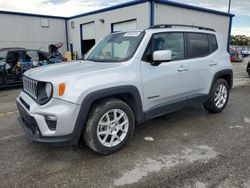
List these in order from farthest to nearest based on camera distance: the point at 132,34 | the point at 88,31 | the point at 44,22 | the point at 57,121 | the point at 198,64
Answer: the point at 44,22 < the point at 88,31 < the point at 198,64 < the point at 132,34 < the point at 57,121

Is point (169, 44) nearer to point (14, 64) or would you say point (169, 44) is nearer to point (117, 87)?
point (117, 87)

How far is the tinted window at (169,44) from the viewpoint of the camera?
11.5 ft

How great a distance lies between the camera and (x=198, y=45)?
432 centimetres

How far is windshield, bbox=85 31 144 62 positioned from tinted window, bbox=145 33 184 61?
24 cm

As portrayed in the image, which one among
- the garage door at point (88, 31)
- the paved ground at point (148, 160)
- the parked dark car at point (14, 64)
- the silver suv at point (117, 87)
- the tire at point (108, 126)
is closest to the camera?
the paved ground at point (148, 160)

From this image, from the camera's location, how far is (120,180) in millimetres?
2559

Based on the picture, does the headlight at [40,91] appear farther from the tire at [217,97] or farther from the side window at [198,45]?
the tire at [217,97]

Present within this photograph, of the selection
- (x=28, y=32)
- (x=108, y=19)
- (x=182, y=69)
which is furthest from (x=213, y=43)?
(x=28, y=32)

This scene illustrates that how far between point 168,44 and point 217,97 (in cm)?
202

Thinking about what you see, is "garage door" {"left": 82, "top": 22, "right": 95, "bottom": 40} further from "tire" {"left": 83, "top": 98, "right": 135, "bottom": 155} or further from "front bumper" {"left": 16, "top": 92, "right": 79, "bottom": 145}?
"front bumper" {"left": 16, "top": 92, "right": 79, "bottom": 145}

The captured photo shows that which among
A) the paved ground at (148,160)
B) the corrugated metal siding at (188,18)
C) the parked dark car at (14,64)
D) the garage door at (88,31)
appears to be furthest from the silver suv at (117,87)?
the garage door at (88,31)

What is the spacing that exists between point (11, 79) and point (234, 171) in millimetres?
8226

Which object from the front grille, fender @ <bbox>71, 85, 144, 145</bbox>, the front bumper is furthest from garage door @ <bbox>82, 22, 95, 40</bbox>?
the front bumper

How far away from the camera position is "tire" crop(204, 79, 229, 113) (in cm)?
474
